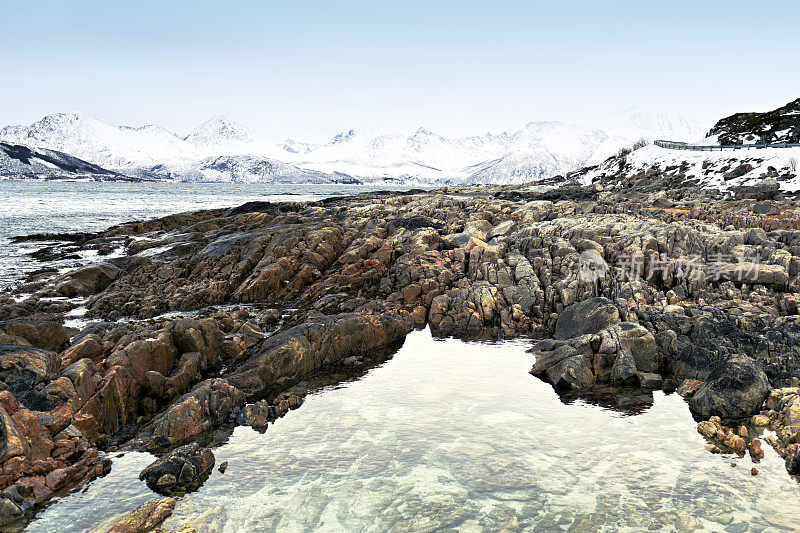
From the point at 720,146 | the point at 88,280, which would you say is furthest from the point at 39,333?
the point at 720,146

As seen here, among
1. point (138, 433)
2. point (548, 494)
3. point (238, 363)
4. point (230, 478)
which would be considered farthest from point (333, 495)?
point (238, 363)

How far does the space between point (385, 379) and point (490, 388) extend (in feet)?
15.3

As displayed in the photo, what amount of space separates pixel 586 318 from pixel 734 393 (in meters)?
8.41

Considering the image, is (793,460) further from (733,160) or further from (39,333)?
(733,160)

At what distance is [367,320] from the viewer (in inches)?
1020

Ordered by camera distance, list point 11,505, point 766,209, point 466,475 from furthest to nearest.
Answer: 1. point 766,209
2. point 466,475
3. point 11,505

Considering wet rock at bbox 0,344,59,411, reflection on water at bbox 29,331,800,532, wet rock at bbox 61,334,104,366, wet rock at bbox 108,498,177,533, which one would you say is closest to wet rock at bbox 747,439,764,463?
reflection on water at bbox 29,331,800,532

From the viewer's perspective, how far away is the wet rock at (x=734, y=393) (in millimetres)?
16891

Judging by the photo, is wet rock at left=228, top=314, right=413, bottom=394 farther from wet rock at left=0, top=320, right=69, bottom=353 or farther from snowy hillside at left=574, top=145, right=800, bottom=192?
snowy hillside at left=574, top=145, right=800, bottom=192

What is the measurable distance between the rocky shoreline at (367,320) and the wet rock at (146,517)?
0.06 meters

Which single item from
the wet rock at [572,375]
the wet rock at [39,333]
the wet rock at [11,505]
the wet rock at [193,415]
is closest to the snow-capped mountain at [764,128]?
the wet rock at [572,375]

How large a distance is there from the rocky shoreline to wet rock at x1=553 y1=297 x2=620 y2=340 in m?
0.14

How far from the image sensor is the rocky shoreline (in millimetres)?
15430

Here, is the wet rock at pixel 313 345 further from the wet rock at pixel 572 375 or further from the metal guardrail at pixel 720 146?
the metal guardrail at pixel 720 146
